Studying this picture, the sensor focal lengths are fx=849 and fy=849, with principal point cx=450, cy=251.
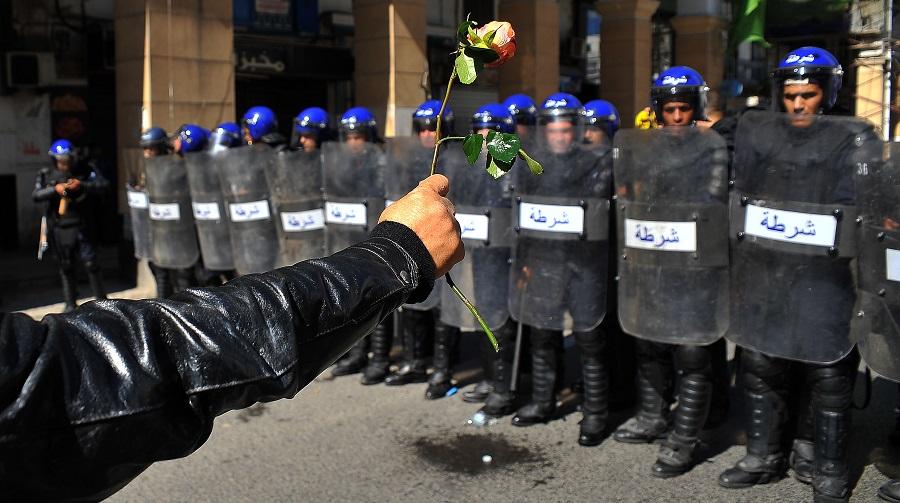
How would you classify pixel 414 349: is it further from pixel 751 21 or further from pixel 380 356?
pixel 751 21

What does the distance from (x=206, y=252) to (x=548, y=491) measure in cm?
422

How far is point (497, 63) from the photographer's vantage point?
81.2 inches

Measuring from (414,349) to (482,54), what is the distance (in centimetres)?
448

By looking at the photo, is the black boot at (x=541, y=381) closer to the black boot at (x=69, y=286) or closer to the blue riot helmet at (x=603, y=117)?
the blue riot helmet at (x=603, y=117)

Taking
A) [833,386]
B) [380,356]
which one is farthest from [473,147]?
[380,356]

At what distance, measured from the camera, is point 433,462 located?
4.66m

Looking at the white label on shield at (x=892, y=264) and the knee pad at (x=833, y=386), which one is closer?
the white label on shield at (x=892, y=264)

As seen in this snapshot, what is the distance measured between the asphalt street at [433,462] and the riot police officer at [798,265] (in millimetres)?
322

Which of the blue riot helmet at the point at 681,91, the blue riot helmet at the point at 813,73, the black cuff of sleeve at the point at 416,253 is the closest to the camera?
the black cuff of sleeve at the point at 416,253

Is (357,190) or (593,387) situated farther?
(357,190)

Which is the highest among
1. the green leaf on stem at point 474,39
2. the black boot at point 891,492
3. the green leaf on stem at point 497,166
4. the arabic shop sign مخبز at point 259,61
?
the arabic shop sign مخبز at point 259,61

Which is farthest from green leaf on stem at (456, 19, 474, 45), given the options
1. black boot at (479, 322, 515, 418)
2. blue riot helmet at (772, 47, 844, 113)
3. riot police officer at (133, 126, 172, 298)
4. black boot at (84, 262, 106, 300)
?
black boot at (84, 262, 106, 300)

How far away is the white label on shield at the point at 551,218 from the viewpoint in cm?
477

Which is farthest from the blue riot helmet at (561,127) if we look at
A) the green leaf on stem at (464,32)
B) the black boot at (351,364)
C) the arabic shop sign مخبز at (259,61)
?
the arabic shop sign مخبز at (259,61)
